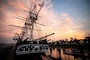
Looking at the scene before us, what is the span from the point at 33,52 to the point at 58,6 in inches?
159

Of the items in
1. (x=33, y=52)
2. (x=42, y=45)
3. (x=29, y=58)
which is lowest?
(x=29, y=58)

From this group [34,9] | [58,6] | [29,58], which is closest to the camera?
[29,58]

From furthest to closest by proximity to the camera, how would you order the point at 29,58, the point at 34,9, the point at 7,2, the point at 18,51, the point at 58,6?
1. the point at 34,9
2. the point at 58,6
3. the point at 29,58
4. the point at 7,2
5. the point at 18,51

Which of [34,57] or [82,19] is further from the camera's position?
[82,19]

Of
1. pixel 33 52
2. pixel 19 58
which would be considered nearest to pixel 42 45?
pixel 33 52

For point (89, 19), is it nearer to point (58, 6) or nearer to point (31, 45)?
point (58, 6)

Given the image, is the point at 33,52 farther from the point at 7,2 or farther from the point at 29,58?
the point at 7,2

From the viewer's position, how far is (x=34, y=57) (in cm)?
617

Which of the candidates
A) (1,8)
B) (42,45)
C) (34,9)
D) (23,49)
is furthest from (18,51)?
(34,9)

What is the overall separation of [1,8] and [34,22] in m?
4.86

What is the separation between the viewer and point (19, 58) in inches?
221

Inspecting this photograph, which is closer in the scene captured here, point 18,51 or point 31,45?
A: point 18,51

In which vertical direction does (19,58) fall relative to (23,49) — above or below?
below

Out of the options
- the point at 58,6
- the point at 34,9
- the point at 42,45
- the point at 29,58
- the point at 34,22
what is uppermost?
the point at 34,9
